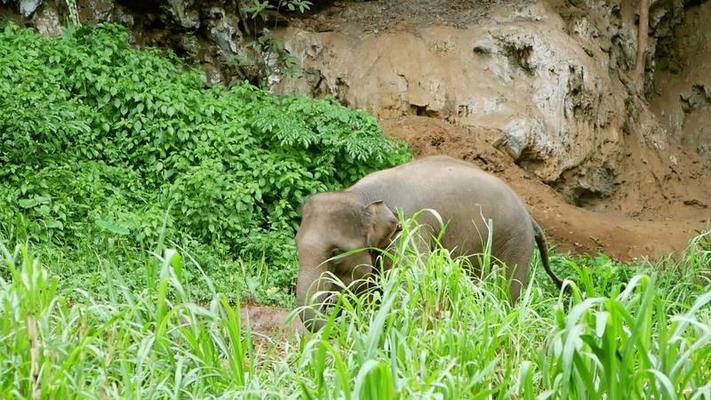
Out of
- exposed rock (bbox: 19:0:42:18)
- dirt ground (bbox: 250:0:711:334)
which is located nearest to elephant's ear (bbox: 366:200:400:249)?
dirt ground (bbox: 250:0:711:334)

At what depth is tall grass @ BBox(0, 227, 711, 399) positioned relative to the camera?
397 centimetres

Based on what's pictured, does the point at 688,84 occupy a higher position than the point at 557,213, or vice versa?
the point at 688,84

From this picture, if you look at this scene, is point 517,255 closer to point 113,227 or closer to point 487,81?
point 113,227

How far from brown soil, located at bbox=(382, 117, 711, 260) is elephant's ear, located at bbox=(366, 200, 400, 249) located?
4.63m

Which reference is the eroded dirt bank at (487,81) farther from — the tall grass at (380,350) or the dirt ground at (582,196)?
the tall grass at (380,350)

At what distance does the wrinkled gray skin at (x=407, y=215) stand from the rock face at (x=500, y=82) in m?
4.59

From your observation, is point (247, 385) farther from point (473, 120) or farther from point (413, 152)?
point (473, 120)

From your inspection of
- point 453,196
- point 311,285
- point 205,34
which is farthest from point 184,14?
point 311,285

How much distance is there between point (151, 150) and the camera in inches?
394

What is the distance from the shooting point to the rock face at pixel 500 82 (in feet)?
40.8

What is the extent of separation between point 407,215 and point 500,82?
5967 millimetres

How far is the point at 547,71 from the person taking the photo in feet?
42.0

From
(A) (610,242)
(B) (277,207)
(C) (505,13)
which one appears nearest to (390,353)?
(B) (277,207)

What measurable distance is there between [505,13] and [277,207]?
4943 millimetres
